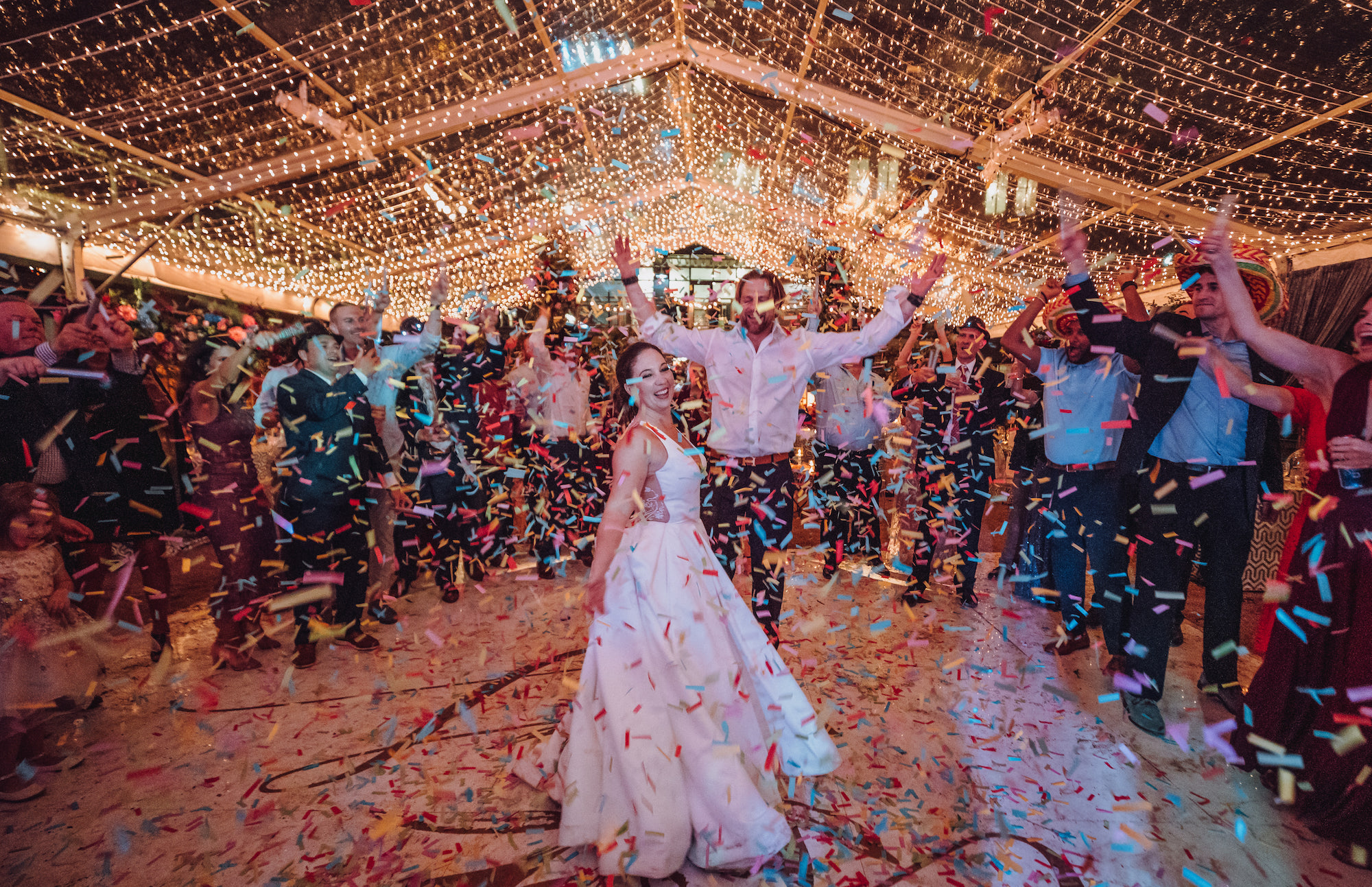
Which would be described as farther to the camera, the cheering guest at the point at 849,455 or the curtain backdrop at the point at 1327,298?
the curtain backdrop at the point at 1327,298

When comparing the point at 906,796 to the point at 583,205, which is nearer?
the point at 906,796

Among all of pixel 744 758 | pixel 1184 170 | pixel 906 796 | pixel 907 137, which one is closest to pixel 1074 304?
pixel 906 796

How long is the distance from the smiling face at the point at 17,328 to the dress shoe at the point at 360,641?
206cm

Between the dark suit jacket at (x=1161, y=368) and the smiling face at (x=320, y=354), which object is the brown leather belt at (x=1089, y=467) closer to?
the dark suit jacket at (x=1161, y=368)

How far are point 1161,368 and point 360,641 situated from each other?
436cm

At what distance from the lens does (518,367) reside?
5.42m

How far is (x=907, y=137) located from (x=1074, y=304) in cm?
451

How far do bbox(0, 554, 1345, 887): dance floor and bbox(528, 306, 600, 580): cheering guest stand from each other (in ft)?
5.68

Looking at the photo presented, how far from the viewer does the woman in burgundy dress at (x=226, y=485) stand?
3.45 m

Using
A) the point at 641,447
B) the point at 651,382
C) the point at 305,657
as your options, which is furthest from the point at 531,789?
the point at 305,657

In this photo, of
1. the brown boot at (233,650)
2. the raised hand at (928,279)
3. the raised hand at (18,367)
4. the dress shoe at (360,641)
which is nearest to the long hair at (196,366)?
the raised hand at (18,367)

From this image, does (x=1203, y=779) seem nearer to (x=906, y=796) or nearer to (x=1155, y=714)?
(x=1155, y=714)

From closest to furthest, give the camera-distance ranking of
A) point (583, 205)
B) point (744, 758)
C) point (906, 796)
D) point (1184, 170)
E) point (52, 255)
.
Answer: point (744, 758), point (906, 796), point (1184, 170), point (52, 255), point (583, 205)

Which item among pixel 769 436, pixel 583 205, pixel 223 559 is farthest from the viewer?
pixel 583 205
